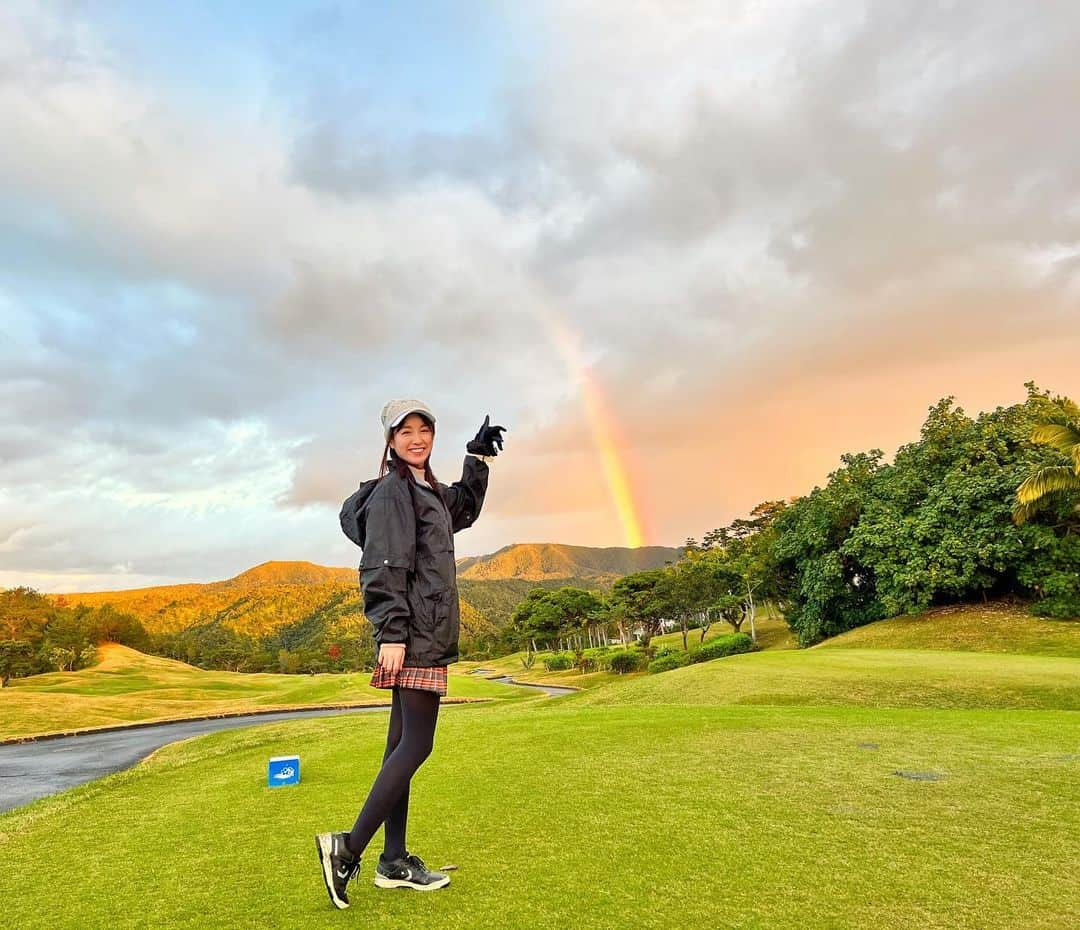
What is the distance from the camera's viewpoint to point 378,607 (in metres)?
3.42

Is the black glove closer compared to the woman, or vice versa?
the woman

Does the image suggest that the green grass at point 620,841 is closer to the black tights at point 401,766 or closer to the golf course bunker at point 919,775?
the golf course bunker at point 919,775

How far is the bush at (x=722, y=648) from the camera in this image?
50.0 meters

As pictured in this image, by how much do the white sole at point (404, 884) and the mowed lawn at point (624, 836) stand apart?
0.05 m

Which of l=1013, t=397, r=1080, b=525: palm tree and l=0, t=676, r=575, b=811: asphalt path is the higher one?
l=1013, t=397, r=1080, b=525: palm tree

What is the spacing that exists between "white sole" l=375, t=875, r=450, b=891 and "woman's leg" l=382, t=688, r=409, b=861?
0.33ft

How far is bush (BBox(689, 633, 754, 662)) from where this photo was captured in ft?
164

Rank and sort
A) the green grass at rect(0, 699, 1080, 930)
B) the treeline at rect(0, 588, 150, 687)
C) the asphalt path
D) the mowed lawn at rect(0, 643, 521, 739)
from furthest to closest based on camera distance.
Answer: the treeline at rect(0, 588, 150, 687), the mowed lawn at rect(0, 643, 521, 739), the asphalt path, the green grass at rect(0, 699, 1080, 930)

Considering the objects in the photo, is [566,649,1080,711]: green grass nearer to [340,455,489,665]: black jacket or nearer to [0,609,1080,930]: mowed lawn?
[0,609,1080,930]: mowed lawn

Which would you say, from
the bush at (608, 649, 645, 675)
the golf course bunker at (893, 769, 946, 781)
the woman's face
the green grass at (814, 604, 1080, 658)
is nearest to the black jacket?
the woman's face

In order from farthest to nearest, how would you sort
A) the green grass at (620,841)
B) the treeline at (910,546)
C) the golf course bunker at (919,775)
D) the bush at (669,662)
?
1. the bush at (669,662)
2. the treeline at (910,546)
3. the golf course bunker at (919,775)
4. the green grass at (620,841)

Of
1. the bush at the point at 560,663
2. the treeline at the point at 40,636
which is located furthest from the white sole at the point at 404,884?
the treeline at the point at 40,636

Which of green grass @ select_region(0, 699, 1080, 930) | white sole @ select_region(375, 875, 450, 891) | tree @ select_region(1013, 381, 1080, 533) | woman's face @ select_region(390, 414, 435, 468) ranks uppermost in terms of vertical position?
tree @ select_region(1013, 381, 1080, 533)

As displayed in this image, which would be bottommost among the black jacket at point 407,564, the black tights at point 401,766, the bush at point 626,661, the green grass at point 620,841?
the bush at point 626,661
